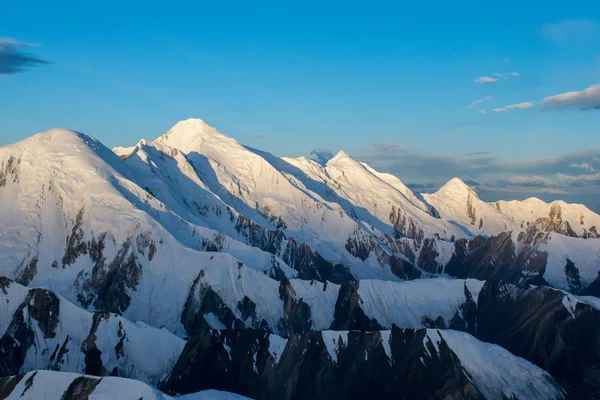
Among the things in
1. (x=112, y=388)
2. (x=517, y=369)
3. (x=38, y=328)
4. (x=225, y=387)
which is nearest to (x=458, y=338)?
(x=517, y=369)

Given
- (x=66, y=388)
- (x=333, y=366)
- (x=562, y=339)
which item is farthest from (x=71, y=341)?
(x=562, y=339)

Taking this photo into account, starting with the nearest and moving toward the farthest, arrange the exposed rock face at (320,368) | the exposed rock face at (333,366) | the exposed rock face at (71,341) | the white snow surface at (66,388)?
1. the white snow surface at (66,388)
2. the exposed rock face at (333,366)
3. the exposed rock face at (320,368)
4. the exposed rock face at (71,341)

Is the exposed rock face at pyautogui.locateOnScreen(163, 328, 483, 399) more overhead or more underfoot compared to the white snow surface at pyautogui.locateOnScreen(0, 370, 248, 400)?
more underfoot

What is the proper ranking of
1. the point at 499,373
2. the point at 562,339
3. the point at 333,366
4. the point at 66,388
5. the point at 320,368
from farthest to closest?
the point at 562,339
the point at 333,366
the point at 320,368
the point at 499,373
the point at 66,388

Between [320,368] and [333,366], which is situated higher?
[333,366]

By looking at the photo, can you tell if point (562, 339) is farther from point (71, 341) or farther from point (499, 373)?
point (71, 341)

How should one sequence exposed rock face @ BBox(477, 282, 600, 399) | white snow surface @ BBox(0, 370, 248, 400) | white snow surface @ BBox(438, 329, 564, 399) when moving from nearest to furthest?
white snow surface @ BBox(0, 370, 248, 400), white snow surface @ BBox(438, 329, 564, 399), exposed rock face @ BBox(477, 282, 600, 399)

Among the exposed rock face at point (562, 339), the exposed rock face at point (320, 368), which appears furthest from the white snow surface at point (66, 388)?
the exposed rock face at point (562, 339)

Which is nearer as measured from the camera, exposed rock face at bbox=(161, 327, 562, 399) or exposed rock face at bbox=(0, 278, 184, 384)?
exposed rock face at bbox=(161, 327, 562, 399)

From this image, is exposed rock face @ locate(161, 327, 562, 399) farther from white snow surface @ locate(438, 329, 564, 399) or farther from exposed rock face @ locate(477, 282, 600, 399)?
exposed rock face @ locate(477, 282, 600, 399)

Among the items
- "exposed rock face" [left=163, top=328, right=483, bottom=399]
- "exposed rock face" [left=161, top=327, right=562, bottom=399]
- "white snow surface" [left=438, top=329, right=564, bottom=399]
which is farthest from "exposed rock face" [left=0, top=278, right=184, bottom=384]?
"white snow surface" [left=438, top=329, right=564, bottom=399]

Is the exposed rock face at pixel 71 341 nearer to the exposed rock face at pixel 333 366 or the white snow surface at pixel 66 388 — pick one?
the exposed rock face at pixel 333 366

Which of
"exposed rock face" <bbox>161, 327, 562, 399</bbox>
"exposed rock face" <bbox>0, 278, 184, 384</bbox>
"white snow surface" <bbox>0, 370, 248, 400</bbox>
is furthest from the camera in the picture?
"exposed rock face" <bbox>0, 278, 184, 384</bbox>
